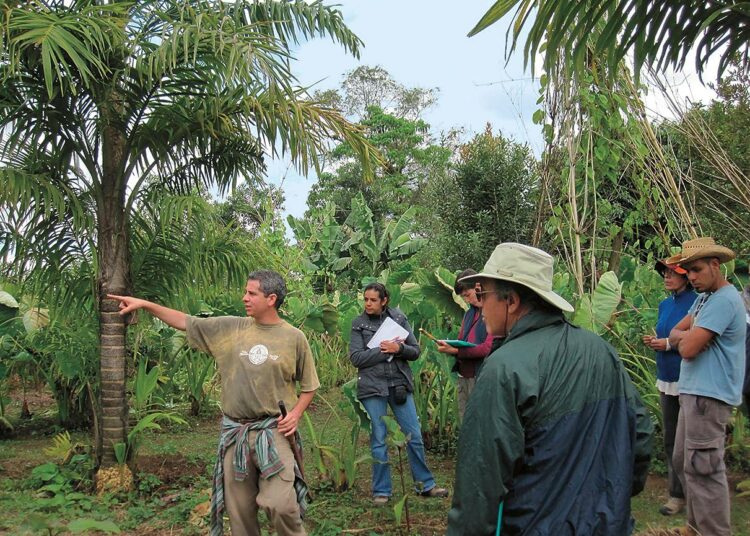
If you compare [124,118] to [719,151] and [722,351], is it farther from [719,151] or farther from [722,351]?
[719,151]

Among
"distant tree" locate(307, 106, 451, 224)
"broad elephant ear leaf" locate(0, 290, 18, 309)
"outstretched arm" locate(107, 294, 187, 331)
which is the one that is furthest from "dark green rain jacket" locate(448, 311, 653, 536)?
"distant tree" locate(307, 106, 451, 224)

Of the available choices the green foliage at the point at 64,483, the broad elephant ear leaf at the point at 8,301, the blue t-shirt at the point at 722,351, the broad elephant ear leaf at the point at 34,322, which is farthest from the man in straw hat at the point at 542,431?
the broad elephant ear leaf at the point at 8,301

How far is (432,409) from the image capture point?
771 cm

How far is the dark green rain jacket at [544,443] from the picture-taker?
6.50 feet

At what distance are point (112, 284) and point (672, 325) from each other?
4364mm

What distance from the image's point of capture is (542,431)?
2047mm

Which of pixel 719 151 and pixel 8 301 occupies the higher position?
pixel 719 151

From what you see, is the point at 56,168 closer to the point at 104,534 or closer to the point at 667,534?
the point at 104,534

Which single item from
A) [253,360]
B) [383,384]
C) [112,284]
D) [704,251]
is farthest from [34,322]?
[704,251]

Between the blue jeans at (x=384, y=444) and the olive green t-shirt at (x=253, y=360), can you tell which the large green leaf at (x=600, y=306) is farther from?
the olive green t-shirt at (x=253, y=360)

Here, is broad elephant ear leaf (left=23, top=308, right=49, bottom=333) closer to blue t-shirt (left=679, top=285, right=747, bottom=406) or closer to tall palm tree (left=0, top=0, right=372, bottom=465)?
tall palm tree (left=0, top=0, right=372, bottom=465)

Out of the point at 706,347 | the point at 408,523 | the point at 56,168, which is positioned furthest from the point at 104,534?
the point at 706,347

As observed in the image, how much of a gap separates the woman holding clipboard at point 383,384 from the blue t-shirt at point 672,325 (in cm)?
184

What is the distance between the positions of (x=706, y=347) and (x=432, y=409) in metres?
3.86
